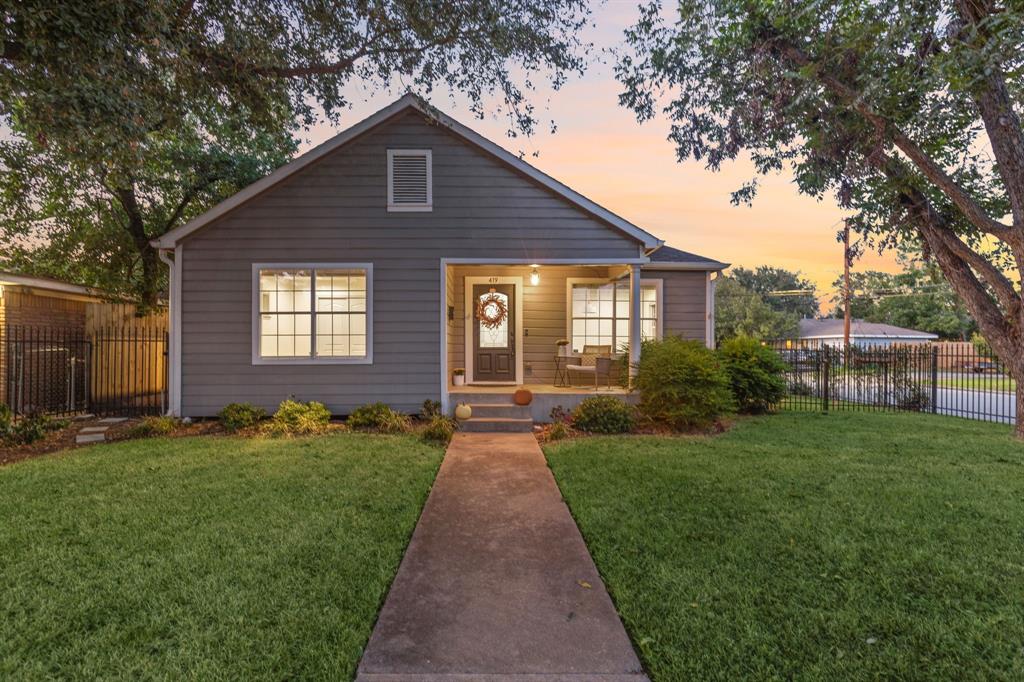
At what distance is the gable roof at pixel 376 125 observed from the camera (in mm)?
8500

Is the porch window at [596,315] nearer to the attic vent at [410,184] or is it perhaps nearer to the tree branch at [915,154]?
the attic vent at [410,184]

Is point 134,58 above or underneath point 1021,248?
above

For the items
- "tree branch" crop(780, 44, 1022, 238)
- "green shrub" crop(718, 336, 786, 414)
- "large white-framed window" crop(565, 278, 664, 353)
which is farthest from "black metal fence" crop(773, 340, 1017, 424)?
"tree branch" crop(780, 44, 1022, 238)

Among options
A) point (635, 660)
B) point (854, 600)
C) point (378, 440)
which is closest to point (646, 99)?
point (378, 440)

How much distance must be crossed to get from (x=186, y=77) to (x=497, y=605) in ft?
25.0

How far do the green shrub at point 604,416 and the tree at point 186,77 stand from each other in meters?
5.01

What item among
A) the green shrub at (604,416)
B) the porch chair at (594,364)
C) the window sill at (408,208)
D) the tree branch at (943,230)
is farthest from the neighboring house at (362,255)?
the tree branch at (943,230)

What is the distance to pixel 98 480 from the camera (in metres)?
5.22

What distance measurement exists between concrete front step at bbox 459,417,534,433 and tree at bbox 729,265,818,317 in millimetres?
55836

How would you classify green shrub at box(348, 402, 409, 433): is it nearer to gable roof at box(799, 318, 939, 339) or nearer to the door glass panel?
the door glass panel

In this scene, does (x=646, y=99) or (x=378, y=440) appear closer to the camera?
(x=378, y=440)

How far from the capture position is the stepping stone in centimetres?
736

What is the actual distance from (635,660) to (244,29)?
355 inches

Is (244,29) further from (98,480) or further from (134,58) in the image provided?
(98,480)
